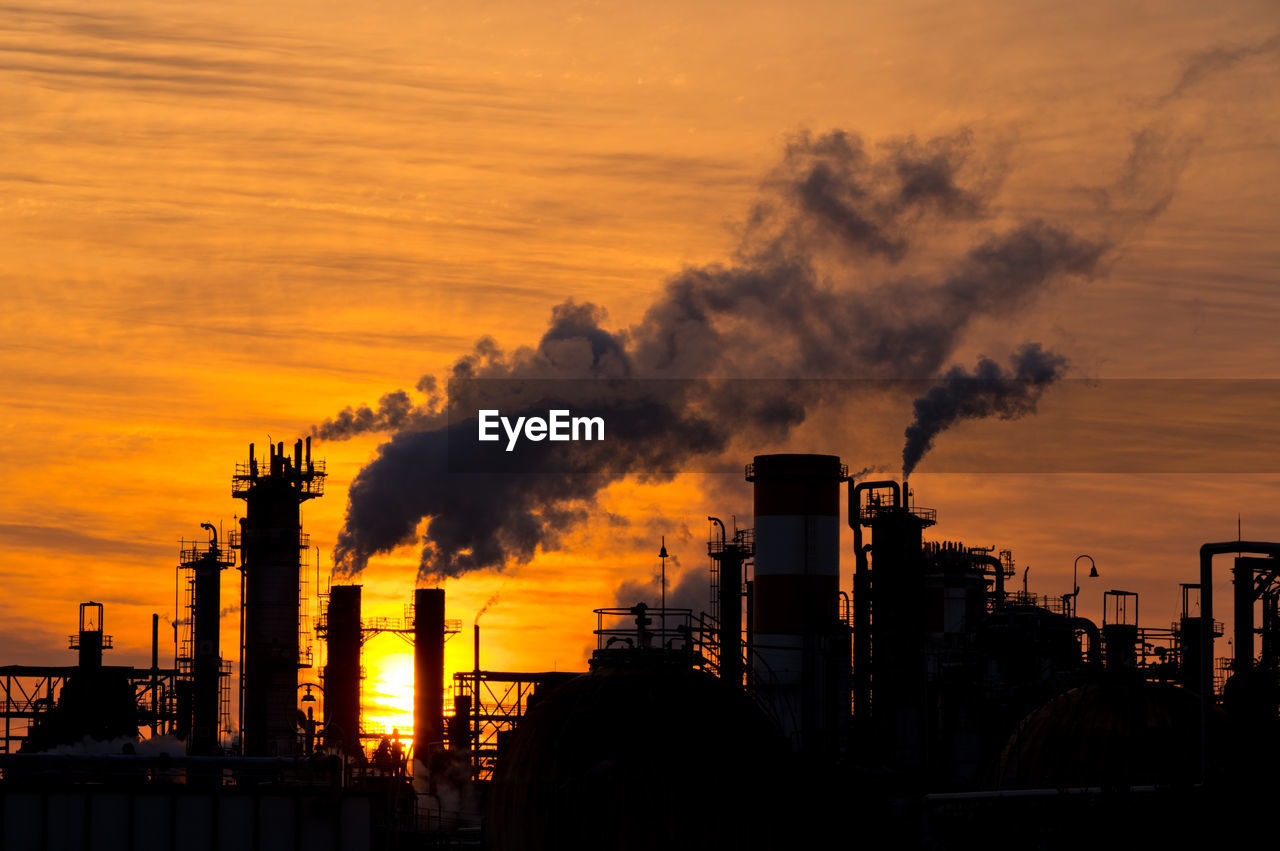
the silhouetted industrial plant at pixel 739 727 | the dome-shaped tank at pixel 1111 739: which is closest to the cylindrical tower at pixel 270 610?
the silhouetted industrial plant at pixel 739 727

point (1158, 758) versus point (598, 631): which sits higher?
point (598, 631)

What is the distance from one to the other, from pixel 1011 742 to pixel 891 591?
9.13 m

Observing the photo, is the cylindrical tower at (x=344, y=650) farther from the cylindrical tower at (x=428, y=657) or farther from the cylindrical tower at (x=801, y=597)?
the cylindrical tower at (x=801, y=597)

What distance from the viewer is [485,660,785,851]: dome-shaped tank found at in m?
38.9

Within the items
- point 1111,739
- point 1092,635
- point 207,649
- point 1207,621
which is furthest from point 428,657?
point 1207,621

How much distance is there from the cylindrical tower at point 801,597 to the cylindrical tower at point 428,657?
12411mm

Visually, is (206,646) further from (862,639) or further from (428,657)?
(862,639)

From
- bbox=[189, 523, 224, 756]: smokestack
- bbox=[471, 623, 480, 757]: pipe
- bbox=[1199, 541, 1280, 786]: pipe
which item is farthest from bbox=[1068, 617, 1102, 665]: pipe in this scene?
bbox=[189, 523, 224, 756]: smokestack

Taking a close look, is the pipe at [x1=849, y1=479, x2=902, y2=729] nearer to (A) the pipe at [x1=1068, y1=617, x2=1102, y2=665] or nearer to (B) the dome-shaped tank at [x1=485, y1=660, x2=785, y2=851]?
(A) the pipe at [x1=1068, y1=617, x2=1102, y2=665]

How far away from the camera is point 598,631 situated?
46812 mm

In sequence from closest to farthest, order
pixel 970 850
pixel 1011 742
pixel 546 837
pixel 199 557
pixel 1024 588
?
pixel 546 837 < pixel 970 850 < pixel 1011 742 < pixel 199 557 < pixel 1024 588

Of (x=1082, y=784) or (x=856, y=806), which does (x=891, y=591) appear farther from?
(x=856, y=806)

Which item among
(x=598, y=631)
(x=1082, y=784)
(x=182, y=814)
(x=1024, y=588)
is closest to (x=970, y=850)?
(x=1082, y=784)

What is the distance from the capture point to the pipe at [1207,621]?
1705 inches
